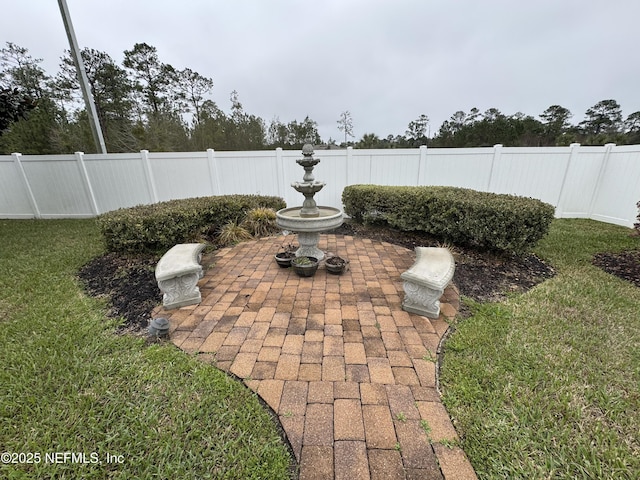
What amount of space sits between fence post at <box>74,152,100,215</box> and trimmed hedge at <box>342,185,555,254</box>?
7.94 metres

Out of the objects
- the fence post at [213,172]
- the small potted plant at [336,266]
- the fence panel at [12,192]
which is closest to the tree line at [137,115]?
the fence panel at [12,192]

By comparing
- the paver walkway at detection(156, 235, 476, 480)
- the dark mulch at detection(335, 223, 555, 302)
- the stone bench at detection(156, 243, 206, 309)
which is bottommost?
the dark mulch at detection(335, 223, 555, 302)

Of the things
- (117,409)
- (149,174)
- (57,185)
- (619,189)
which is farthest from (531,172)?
(57,185)

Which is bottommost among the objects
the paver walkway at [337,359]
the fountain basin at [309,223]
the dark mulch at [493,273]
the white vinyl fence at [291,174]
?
the dark mulch at [493,273]

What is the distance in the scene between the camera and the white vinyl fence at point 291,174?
6.65 metres

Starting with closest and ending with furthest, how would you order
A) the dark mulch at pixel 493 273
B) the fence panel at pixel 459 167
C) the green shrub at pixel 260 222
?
the dark mulch at pixel 493 273
the green shrub at pixel 260 222
the fence panel at pixel 459 167

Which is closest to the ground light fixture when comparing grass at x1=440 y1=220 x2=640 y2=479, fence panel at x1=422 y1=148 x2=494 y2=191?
grass at x1=440 y1=220 x2=640 y2=479

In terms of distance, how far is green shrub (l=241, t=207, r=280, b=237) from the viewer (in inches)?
225

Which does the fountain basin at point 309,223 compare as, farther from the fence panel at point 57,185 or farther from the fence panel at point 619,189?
the fence panel at point 57,185

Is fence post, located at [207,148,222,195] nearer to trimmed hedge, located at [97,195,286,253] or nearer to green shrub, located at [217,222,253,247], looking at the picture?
trimmed hedge, located at [97,195,286,253]

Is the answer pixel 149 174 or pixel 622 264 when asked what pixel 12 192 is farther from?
pixel 622 264

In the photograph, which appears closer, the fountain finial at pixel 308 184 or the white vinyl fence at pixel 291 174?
the fountain finial at pixel 308 184

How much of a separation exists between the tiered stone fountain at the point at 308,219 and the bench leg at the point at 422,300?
159 centimetres

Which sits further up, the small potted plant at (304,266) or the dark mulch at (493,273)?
the small potted plant at (304,266)
